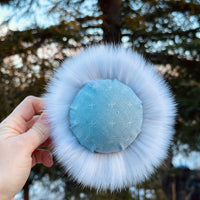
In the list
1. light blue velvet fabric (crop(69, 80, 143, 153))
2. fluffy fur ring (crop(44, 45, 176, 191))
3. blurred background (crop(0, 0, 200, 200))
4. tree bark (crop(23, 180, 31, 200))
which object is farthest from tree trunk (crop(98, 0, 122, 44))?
tree bark (crop(23, 180, 31, 200))

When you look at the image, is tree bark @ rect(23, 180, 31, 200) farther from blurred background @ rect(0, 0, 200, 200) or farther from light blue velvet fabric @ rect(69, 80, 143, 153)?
light blue velvet fabric @ rect(69, 80, 143, 153)

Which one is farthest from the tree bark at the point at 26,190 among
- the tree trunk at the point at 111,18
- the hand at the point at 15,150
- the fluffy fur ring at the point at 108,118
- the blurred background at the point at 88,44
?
the tree trunk at the point at 111,18

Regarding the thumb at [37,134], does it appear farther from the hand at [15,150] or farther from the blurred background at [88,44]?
the blurred background at [88,44]

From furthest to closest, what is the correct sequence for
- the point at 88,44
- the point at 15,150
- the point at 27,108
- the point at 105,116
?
the point at 88,44 < the point at 27,108 < the point at 15,150 < the point at 105,116

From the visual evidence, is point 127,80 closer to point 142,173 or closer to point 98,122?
point 98,122

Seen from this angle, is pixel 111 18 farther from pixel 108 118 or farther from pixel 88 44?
pixel 108 118

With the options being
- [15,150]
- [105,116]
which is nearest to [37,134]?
[15,150]
